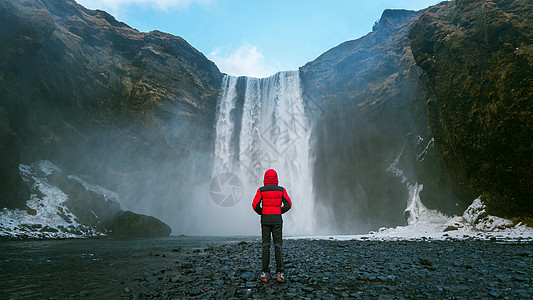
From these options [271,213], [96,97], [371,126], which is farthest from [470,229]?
[96,97]

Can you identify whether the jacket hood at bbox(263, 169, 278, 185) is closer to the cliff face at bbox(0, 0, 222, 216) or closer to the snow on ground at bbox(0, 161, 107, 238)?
the snow on ground at bbox(0, 161, 107, 238)

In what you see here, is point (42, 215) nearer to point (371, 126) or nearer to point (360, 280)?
point (360, 280)

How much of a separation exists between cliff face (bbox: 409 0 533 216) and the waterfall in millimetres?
20677

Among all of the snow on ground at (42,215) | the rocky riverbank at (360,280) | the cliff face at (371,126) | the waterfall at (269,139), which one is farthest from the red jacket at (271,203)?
the waterfall at (269,139)

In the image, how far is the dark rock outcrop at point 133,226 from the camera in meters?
26.5

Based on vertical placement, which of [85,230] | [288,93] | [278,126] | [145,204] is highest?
[288,93]

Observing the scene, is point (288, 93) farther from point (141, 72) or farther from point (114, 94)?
point (114, 94)

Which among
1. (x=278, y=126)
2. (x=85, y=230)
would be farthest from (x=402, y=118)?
(x=85, y=230)

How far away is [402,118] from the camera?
3080 cm

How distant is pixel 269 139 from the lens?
42.0m

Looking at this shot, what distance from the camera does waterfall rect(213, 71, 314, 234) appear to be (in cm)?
3809

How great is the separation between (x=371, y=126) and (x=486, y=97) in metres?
19.1

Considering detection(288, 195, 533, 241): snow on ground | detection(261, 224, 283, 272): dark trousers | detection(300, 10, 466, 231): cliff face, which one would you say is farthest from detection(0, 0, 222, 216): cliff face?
detection(288, 195, 533, 241): snow on ground

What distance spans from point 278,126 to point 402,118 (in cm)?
1831
